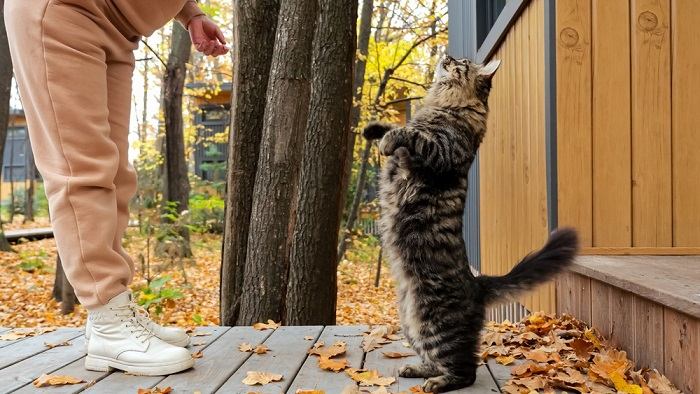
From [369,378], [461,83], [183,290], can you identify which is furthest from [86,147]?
[183,290]

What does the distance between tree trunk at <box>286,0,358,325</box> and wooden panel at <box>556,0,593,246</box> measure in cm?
142

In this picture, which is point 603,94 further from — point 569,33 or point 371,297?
point 371,297

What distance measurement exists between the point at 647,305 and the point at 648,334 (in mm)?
99

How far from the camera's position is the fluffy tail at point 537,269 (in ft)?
6.93

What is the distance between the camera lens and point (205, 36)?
8.76ft

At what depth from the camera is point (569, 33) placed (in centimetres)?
298

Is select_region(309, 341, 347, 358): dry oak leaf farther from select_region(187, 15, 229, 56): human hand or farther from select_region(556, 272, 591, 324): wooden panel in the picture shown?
select_region(187, 15, 229, 56): human hand

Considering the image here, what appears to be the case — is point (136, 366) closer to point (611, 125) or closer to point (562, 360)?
point (562, 360)

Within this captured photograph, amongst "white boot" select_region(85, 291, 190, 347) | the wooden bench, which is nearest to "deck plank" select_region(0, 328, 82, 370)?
"white boot" select_region(85, 291, 190, 347)

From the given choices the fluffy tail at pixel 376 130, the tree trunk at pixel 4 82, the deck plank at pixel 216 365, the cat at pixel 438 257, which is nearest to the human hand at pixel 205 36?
the fluffy tail at pixel 376 130

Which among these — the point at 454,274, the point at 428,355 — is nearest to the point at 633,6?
the point at 454,274

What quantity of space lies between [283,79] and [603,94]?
1.78 meters

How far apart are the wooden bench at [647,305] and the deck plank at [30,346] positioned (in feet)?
7.77

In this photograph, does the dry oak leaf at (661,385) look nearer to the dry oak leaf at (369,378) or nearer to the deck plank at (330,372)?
the dry oak leaf at (369,378)
